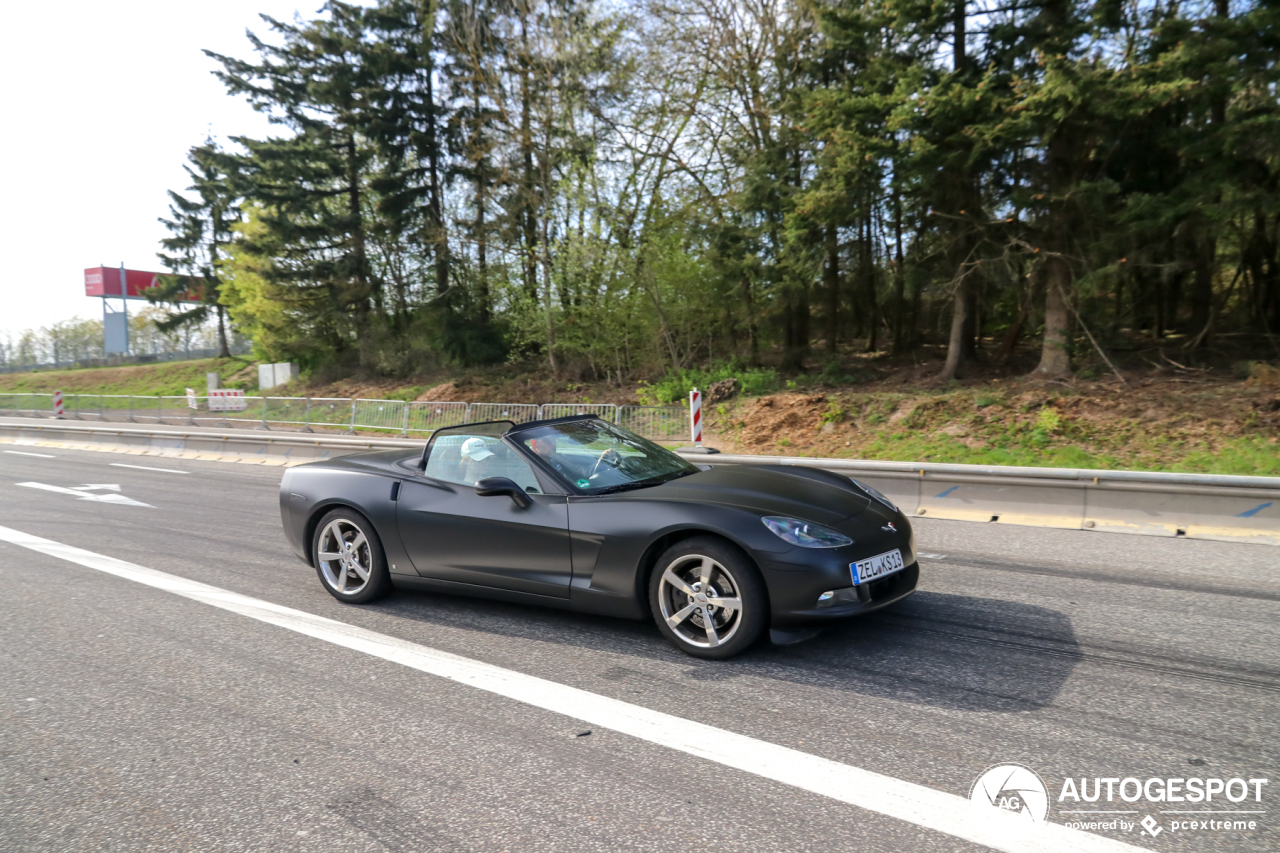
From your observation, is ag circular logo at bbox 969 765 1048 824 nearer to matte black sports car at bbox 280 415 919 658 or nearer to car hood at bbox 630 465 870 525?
matte black sports car at bbox 280 415 919 658

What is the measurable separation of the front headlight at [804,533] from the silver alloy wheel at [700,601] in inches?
14.3

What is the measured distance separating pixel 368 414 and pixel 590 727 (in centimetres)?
1934

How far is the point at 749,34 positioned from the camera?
22016 mm

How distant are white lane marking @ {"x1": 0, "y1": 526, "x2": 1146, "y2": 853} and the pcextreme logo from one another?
10 cm

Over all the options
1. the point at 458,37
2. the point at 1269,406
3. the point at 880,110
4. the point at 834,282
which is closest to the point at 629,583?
the point at 1269,406

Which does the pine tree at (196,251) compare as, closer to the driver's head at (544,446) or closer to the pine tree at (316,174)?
the pine tree at (316,174)

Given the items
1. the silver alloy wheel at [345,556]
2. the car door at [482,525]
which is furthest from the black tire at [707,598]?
the silver alloy wheel at [345,556]

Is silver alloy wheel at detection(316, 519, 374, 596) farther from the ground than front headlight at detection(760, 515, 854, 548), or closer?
closer

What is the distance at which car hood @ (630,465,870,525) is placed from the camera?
4.47 m

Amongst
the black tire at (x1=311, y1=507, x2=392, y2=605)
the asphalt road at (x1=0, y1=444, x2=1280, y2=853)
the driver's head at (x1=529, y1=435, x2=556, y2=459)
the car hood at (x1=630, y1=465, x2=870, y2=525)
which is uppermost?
the driver's head at (x1=529, y1=435, x2=556, y2=459)

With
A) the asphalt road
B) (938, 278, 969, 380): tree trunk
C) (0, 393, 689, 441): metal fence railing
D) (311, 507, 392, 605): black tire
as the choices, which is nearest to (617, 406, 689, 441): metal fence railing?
(0, 393, 689, 441): metal fence railing

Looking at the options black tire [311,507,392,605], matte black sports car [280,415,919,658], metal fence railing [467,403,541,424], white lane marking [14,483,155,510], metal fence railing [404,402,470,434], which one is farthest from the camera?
metal fence railing [404,402,470,434]

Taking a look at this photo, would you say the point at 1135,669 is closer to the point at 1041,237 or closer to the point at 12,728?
the point at 12,728

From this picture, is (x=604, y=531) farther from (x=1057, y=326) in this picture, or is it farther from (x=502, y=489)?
(x=1057, y=326)
